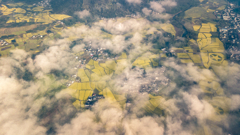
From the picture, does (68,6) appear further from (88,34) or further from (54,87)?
(54,87)

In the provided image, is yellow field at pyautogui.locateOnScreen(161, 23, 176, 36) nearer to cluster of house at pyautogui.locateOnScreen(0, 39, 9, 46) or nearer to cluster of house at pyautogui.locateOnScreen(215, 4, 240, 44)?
cluster of house at pyautogui.locateOnScreen(215, 4, 240, 44)

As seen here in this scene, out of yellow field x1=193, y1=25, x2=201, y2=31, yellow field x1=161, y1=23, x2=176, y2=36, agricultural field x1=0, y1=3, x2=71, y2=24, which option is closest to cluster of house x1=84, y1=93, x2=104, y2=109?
yellow field x1=161, y1=23, x2=176, y2=36

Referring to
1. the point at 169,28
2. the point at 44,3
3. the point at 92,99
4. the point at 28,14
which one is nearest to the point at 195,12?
the point at 169,28

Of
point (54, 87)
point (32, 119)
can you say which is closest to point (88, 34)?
point (54, 87)

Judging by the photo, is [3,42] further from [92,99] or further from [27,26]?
[92,99]

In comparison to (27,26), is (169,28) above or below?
above

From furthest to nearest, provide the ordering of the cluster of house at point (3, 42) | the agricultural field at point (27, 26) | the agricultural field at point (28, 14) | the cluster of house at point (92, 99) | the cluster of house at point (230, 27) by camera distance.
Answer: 1. the agricultural field at point (28, 14)
2. the cluster of house at point (230, 27)
3. the agricultural field at point (27, 26)
4. the cluster of house at point (3, 42)
5. the cluster of house at point (92, 99)

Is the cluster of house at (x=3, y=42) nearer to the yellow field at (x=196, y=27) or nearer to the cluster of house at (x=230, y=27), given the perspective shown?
the yellow field at (x=196, y=27)

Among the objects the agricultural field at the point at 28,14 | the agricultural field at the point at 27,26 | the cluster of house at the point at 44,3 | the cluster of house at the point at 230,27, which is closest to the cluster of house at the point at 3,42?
the agricultural field at the point at 27,26

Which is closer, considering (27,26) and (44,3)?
(27,26)

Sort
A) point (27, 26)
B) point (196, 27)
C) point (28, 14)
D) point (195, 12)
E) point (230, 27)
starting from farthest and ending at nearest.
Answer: point (195, 12)
point (28, 14)
point (27, 26)
point (196, 27)
point (230, 27)

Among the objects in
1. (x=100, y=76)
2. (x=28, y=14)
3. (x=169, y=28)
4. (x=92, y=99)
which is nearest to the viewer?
(x=92, y=99)
